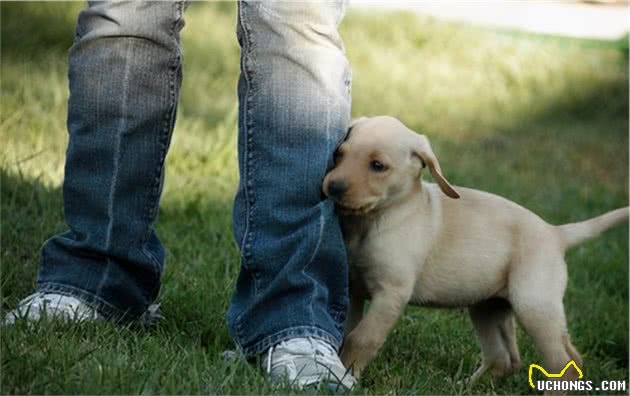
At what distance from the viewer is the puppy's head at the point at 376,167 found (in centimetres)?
257

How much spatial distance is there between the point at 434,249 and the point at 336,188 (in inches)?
17.9

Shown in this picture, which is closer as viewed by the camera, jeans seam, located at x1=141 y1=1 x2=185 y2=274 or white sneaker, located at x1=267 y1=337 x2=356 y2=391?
white sneaker, located at x1=267 y1=337 x2=356 y2=391

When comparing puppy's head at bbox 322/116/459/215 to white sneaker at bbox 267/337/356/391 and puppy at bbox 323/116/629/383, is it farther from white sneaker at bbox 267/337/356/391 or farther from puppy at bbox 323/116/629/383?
white sneaker at bbox 267/337/356/391

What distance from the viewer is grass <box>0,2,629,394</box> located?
2.37 meters

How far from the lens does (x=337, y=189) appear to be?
2.53m

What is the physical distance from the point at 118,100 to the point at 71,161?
0.20m

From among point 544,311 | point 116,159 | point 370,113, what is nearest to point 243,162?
point 116,159

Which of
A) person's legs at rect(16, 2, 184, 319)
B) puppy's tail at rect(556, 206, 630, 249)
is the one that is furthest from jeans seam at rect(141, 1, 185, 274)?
puppy's tail at rect(556, 206, 630, 249)

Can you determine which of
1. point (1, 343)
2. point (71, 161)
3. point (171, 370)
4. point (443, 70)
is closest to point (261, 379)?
point (171, 370)

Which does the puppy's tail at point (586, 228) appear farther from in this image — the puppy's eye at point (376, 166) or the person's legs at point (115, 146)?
the person's legs at point (115, 146)

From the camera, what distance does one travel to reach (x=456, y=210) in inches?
115

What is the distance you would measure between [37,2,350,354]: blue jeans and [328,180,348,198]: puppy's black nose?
0.03 meters

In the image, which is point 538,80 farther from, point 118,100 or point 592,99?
point 118,100

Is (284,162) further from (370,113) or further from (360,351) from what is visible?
(370,113)
